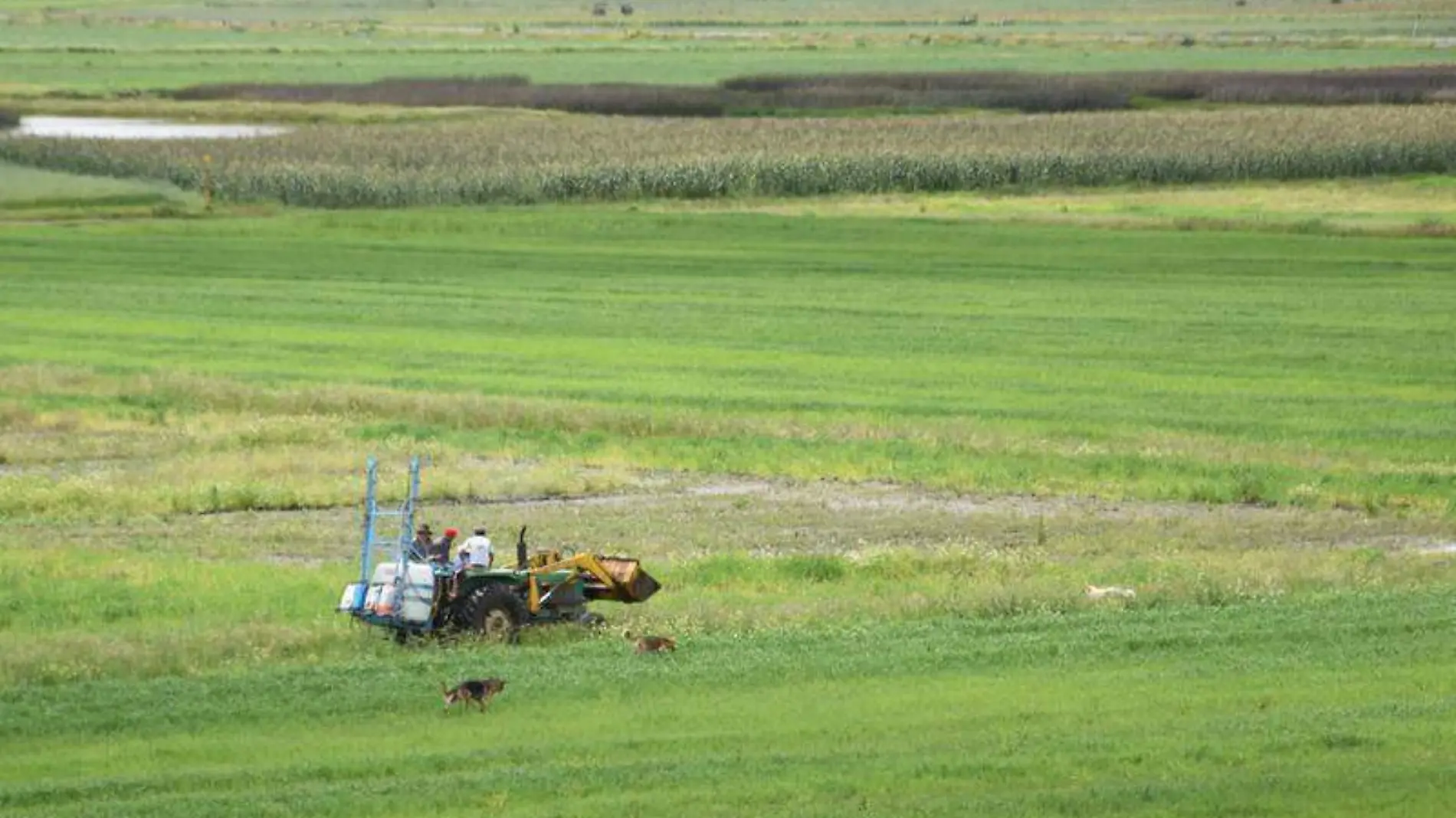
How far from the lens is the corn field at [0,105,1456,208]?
79.1 meters

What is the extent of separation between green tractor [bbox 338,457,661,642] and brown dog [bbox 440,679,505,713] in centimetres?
260

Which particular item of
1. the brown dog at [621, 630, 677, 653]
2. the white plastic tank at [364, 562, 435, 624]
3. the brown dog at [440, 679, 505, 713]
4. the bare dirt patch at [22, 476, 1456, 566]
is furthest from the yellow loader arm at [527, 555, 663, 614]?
the bare dirt patch at [22, 476, 1456, 566]

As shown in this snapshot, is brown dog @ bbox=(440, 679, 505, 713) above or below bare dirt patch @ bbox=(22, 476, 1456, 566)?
above

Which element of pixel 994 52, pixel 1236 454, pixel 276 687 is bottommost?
pixel 994 52

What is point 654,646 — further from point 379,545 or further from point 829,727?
point 829,727

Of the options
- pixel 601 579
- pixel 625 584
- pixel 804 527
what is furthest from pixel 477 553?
pixel 804 527

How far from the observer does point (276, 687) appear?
2244 cm

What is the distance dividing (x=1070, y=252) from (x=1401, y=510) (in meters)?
29.7

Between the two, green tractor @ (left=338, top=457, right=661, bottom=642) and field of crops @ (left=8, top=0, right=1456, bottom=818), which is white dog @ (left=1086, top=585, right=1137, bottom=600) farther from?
green tractor @ (left=338, top=457, right=661, bottom=642)

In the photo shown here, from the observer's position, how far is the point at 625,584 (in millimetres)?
24469

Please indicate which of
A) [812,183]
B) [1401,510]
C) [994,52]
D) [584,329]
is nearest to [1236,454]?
[1401,510]

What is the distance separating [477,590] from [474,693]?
3.23 meters

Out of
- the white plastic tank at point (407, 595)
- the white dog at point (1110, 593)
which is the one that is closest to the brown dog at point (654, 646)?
the white plastic tank at point (407, 595)

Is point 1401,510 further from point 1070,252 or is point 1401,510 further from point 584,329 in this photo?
point 1070,252
